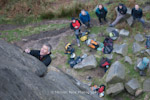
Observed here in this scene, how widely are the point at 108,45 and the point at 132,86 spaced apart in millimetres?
2203

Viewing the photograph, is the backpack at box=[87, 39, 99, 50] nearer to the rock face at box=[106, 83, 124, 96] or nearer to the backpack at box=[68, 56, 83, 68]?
the backpack at box=[68, 56, 83, 68]

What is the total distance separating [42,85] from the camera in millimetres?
2389

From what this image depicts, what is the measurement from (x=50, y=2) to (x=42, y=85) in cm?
912

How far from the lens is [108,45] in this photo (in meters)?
6.54

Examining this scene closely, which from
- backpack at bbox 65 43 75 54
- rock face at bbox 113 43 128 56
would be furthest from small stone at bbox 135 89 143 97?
backpack at bbox 65 43 75 54

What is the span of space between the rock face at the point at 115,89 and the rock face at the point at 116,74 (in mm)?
176

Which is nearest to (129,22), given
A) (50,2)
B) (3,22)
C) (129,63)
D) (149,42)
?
(149,42)

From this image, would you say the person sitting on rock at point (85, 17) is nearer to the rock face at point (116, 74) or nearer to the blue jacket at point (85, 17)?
the blue jacket at point (85, 17)

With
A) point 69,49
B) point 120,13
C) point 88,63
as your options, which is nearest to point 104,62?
point 88,63

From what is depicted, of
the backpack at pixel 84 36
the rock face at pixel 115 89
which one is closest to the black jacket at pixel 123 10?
the backpack at pixel 84 36

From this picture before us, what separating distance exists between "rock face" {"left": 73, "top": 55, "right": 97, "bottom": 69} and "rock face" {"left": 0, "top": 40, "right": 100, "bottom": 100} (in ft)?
9.20

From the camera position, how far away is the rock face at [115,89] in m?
4.94

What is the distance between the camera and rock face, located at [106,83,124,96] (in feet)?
16.2

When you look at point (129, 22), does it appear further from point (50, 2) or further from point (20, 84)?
point (20, 84)
